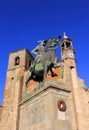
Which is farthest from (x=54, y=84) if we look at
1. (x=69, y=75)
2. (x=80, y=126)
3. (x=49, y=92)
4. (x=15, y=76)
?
(x=15, y=76)

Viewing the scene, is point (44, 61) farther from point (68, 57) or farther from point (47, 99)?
point (68, 57)

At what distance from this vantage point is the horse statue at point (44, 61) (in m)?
6.48

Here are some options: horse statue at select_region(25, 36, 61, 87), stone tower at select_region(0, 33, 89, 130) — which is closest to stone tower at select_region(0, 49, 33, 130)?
stone tower at select_region(0, 33, 89, 130)

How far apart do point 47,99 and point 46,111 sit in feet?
1.11

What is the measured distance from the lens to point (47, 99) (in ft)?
18.2

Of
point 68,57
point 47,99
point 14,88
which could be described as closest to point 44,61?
point 47,99

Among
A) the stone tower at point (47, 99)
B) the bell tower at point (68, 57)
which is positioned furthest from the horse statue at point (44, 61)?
the bell tower at point (68, 57)

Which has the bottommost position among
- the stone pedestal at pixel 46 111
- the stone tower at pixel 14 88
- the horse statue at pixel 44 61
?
the stone pedestal at pixel 46 111

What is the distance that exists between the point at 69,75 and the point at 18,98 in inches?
244

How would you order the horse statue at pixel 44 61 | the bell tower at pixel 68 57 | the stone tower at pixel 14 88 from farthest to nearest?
the bell tower at pixel 68 57
the stone tower at pixel 14 88
the horse statue at pixel 44 61

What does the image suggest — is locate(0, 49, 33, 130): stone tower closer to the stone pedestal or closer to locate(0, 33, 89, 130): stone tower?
locate(0, 33, 89, 130): stone tower

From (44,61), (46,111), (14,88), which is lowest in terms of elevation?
(46,111)

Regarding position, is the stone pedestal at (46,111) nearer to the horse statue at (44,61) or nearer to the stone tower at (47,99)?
the stone tower at (47,99)

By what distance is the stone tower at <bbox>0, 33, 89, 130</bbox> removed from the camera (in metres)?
5.44
